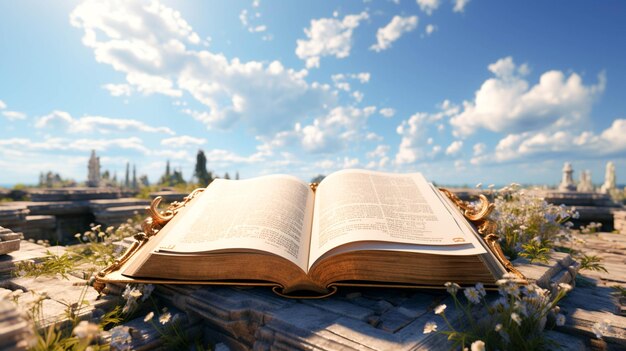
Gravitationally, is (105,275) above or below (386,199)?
below

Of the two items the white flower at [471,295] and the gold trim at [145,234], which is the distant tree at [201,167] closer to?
the gold trim at [145,234]

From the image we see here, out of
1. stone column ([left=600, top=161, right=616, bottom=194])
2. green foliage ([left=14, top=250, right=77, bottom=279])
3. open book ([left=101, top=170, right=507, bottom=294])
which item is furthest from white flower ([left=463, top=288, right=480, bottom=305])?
stone column ([left=600, top=161, right=616, bottom=194])

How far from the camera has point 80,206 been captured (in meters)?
8.25

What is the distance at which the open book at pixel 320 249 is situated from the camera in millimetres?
1973

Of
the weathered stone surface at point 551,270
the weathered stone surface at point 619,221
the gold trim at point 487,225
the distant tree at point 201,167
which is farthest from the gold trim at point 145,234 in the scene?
the distant tree at point 201,167

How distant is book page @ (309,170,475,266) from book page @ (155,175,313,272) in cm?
12

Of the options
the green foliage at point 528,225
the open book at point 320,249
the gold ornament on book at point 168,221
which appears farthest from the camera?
the green foliage at point 528,225

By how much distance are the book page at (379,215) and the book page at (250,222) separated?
12cm

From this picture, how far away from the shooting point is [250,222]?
2.23 m

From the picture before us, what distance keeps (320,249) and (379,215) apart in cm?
53

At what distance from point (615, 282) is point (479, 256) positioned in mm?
2140

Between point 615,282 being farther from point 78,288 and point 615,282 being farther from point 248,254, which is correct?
point 78,288

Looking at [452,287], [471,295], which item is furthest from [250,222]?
[471,295]

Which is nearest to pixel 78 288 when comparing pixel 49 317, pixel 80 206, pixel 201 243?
pixel 49 317
